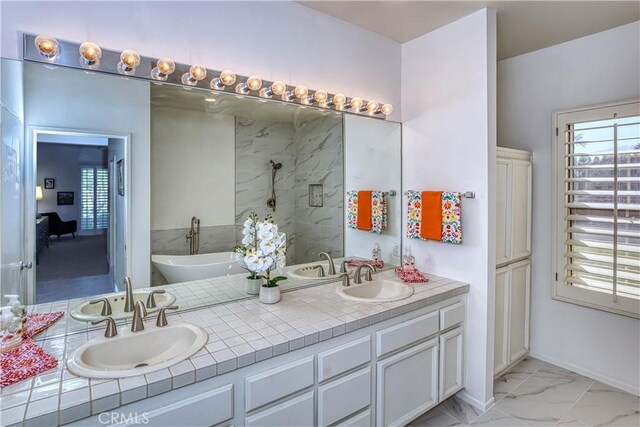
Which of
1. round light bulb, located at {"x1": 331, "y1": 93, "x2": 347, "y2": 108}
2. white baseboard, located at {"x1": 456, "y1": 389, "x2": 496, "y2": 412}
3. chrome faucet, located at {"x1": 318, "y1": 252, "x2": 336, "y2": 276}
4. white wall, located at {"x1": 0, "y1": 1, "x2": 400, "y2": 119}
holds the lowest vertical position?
white baseboard, located at {"x1": 456, "y1": 389, "x2": 496, "y2": 412}

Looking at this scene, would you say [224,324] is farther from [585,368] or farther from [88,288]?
[585,368]

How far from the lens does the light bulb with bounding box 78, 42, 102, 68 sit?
148cm

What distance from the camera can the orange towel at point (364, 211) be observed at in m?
2.61

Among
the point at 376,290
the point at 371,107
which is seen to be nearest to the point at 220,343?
the point at 376,290

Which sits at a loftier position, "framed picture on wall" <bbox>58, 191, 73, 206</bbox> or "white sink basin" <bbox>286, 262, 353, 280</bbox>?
"framed picture on wall" <bbox>58, 191, 73, 206</bbox>

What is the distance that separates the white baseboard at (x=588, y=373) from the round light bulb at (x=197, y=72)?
339 cm

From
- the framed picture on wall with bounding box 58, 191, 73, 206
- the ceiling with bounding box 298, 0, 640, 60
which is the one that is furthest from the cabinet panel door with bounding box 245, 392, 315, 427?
the ceiling with bounding box 298, 0, 640, 60

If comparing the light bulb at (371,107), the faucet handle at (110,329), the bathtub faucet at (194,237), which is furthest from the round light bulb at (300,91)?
the faucet handle at (110,329)

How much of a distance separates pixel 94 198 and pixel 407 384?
1.93 meters

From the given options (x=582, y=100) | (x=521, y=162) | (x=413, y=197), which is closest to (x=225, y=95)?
(x=413, y=197)

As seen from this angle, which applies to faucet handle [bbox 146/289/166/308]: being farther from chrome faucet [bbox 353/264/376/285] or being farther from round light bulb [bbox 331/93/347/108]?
round light bulb [bbox 331/93/347/108]

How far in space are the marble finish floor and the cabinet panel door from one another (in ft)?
3.37

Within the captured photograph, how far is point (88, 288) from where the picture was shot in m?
1.62

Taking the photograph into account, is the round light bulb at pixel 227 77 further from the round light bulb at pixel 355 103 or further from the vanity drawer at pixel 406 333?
the vanity drawer at pixel 406 333
